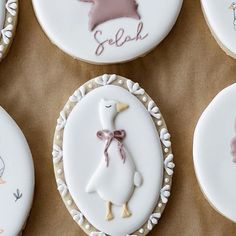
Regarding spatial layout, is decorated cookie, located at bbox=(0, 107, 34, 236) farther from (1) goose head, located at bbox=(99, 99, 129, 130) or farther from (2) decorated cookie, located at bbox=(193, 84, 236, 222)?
(2) decorated cookie, located at bbox=(193, 84, 236, 222)

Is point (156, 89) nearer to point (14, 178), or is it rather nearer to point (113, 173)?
point (113, 173)

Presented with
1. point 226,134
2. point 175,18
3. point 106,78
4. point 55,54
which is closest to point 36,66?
point 55,54

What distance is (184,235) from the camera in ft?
4.31

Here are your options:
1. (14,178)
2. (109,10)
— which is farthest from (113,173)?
(109,10)

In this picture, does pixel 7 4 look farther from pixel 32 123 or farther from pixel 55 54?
pixel 32 123

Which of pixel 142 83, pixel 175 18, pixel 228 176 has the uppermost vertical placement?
pixel 175 18

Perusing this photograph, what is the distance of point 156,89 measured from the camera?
1.36 m

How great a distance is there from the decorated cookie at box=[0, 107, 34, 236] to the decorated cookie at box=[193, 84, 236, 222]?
1.09 ft

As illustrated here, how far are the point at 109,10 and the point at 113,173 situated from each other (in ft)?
1.05

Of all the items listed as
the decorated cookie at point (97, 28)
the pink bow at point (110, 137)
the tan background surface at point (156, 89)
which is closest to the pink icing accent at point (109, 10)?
the decorated cookie at point (97, 28)

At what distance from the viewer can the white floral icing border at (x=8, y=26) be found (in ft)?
4.27

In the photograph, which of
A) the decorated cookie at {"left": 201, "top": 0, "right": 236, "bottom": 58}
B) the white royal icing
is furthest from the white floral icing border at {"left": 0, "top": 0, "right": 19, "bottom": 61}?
the decorated cookie at {"left": 201, "top": 0, "right": 236, "bottom": 58}

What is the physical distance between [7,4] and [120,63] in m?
0.25

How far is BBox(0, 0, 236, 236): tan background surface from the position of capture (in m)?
1.32
